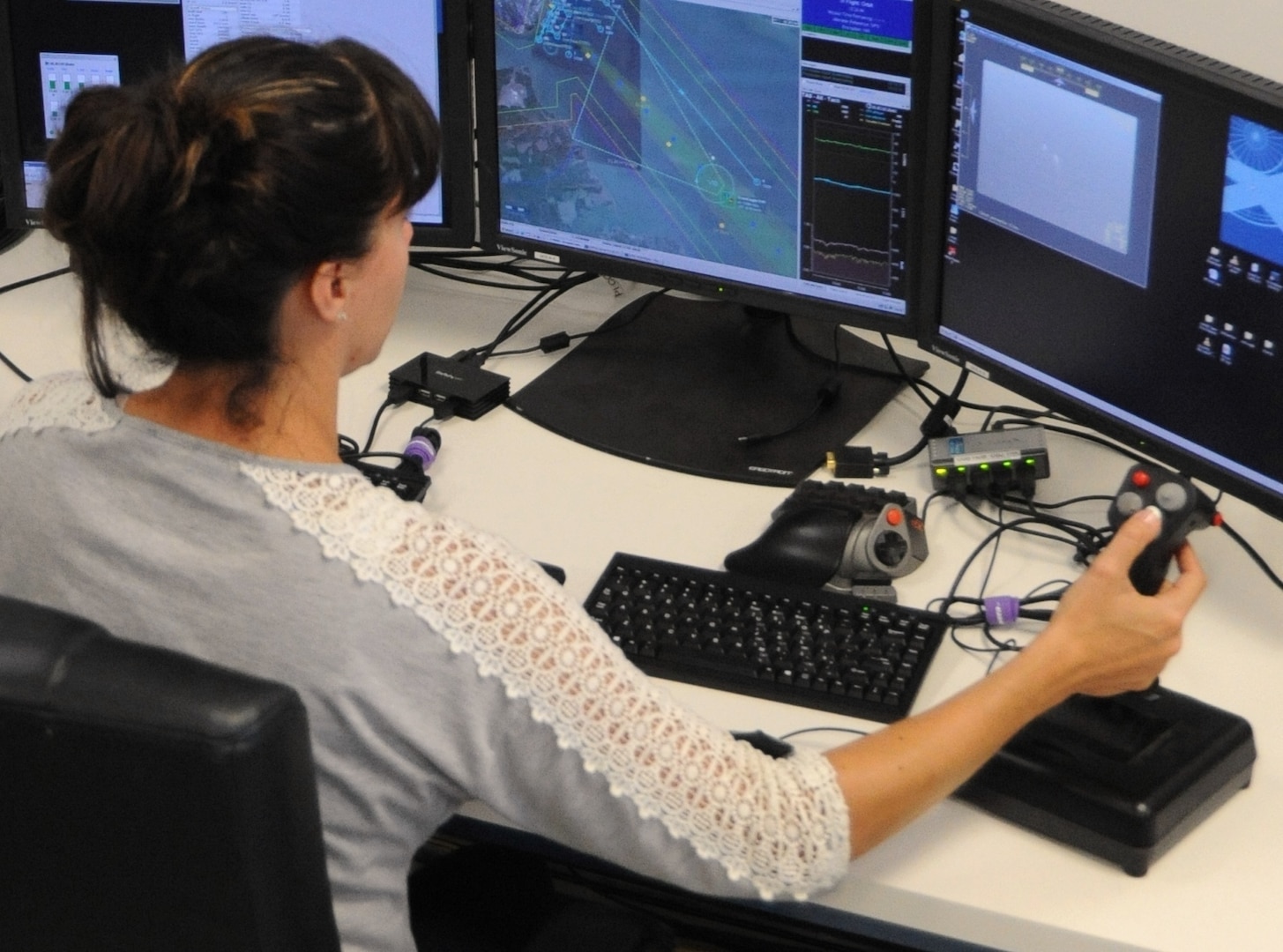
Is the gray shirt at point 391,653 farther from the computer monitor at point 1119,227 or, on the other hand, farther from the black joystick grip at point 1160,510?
the computer monitor at point 1119,227

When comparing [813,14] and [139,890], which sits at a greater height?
[813,14]

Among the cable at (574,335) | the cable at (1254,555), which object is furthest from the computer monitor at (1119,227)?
the cable at (574,335)

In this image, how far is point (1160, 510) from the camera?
4.02 ft

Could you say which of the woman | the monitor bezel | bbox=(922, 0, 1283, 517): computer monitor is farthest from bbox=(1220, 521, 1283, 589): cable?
the woman

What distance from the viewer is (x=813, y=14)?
5.11 feet

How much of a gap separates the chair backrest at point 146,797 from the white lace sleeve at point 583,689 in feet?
0.55

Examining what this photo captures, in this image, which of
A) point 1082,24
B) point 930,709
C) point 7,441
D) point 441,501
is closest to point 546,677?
point 930,709

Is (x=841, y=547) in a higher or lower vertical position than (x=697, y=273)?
lower

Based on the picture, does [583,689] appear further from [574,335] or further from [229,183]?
[574,335]

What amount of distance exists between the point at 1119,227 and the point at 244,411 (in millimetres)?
735

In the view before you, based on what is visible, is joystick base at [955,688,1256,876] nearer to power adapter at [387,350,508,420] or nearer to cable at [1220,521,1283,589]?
cable at [1220,521,1283,589]

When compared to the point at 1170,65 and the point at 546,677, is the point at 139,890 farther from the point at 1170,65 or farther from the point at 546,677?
the point at 1170,65

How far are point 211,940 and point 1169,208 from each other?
0.91m

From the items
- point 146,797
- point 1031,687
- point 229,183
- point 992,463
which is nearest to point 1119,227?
point 992,463
